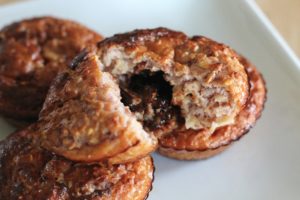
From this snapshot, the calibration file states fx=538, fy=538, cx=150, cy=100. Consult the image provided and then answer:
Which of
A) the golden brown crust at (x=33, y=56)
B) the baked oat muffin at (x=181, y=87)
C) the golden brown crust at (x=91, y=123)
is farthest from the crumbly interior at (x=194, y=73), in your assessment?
the golden brown crust at (x=33, y=56)

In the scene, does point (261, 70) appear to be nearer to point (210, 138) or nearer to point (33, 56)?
point (210, 138)

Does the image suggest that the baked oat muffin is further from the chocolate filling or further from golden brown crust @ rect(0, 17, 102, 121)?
A: golden brown crust @ rect(0, 17, 102, 121)

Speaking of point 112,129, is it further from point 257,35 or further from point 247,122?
point 257,35

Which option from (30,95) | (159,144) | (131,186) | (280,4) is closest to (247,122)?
(159,144)

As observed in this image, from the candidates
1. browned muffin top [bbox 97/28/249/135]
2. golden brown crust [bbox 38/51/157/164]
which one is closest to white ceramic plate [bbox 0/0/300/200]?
browned muffin top [bbox 97/28/249/135]

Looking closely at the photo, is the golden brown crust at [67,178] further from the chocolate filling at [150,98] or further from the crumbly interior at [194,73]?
the crumbly interior at [194,73]

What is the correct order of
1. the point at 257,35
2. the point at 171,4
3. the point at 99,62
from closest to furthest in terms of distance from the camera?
1. the point at 99,62
2. the point at 257,35
3. the point at 171,4

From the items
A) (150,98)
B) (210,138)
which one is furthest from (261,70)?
(150,98)
